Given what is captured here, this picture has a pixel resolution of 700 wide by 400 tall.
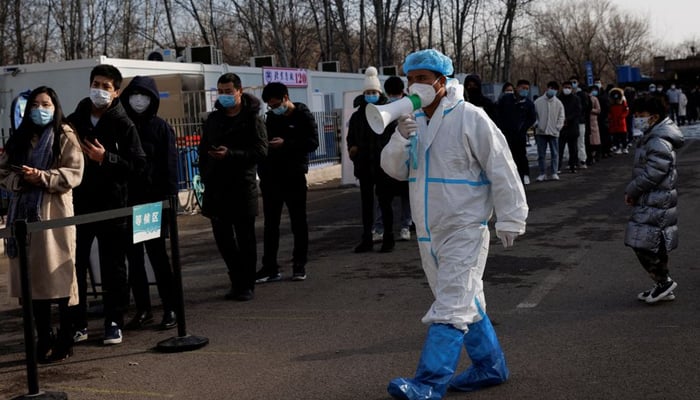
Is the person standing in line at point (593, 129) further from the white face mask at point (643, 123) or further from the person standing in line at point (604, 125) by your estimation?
the white face mask at point (643, 123)

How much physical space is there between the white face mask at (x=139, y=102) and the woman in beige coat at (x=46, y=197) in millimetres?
803

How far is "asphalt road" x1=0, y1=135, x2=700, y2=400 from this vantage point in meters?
5.06

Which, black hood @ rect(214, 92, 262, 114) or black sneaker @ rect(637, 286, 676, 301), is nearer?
black sneaker @ rect(637, 286, 676, 301)

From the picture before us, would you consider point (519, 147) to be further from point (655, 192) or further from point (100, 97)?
point (100, 97)

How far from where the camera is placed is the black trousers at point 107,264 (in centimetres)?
632

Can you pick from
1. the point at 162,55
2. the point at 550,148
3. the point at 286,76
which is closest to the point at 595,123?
the point at 550,148

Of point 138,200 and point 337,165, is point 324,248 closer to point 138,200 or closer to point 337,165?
point 138,200

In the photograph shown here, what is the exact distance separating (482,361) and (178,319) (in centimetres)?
238

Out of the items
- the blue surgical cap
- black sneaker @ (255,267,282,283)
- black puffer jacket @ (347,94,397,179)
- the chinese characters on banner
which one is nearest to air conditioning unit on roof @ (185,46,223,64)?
the chinese characters on banner

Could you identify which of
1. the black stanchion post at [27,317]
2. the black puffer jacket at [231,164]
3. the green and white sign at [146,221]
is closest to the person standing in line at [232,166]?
the black puffer jacket at [231,164]

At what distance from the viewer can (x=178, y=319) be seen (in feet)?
20.5

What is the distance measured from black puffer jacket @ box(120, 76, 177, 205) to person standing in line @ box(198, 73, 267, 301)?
25.2 inches

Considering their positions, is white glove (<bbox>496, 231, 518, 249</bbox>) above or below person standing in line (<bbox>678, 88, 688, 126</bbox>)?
below

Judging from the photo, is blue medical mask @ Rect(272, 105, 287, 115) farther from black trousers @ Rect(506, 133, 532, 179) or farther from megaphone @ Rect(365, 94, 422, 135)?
black trousers @ Rect(506, 133, 532, 179)
